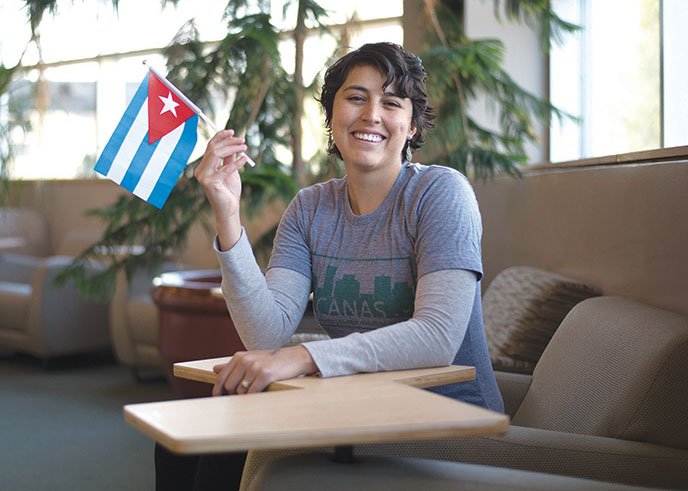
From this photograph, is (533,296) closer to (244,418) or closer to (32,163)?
(244,418)

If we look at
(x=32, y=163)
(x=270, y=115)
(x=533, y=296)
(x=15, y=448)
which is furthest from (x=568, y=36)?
(x=32, y=163)

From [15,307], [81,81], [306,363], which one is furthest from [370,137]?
[81,81]

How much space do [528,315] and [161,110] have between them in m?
1.21

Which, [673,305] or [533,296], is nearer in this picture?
[673,305]

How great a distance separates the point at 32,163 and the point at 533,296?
546 cm

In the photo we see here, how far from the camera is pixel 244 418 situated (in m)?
1.20

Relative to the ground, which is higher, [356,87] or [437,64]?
[437,64]

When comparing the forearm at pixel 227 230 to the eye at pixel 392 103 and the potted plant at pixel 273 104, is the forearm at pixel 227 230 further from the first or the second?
the potted plant at pixel 273 104

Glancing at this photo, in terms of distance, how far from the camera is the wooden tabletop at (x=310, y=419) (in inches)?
43.9

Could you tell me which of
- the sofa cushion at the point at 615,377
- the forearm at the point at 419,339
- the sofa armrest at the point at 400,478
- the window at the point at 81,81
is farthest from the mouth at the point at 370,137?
the window at the point at 81,81

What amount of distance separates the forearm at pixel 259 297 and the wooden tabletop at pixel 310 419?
0.44m

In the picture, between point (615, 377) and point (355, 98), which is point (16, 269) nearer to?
point (355, 98)

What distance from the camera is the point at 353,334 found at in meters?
1.58

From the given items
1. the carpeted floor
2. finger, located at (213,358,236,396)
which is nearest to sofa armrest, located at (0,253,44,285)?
the carpeted floor
